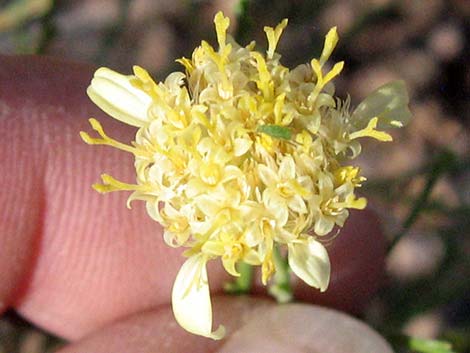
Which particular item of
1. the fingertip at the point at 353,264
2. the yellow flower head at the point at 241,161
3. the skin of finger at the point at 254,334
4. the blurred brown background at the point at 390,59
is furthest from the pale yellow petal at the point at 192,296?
the blurred brown background at the point at 390,59

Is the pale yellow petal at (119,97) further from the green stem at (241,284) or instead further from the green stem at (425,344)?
the green stem at (425,344)

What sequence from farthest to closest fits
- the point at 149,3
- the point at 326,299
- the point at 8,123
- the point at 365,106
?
1. the point at 149,3
2. the point at 326,299
3. the point at 8,123
4. the point at 365,106

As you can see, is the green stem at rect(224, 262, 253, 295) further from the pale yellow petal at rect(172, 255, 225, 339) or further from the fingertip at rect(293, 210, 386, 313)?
the pale yellow petal at rect(172, 255, 225, 339)

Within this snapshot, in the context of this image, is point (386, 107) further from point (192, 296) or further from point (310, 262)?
point (192, 296)

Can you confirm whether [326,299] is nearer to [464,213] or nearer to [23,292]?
[464,213]

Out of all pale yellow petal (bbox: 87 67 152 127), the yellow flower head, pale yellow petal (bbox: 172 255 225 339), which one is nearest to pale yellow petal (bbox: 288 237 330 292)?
the yellow flower head

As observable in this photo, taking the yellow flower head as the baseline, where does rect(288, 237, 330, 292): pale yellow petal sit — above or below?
below

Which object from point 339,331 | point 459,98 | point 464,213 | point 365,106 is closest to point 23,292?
point 339,331
